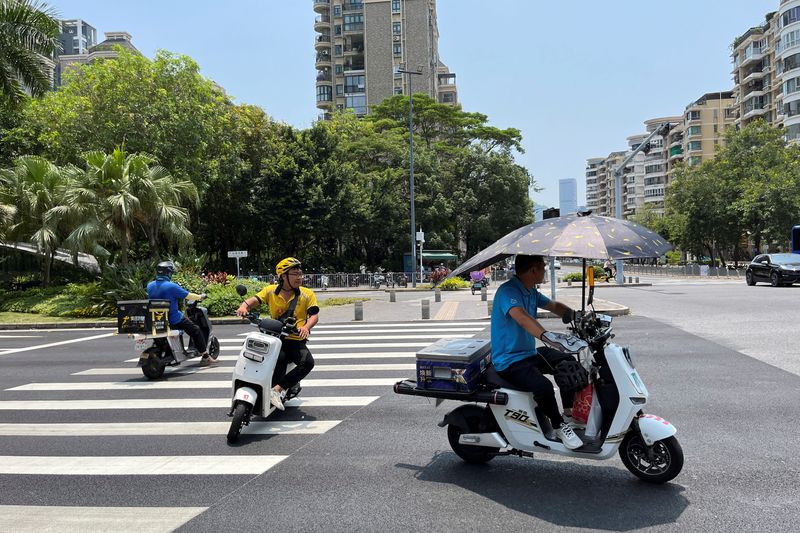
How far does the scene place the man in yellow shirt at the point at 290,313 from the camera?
6.59 m

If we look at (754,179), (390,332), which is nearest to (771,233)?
(754,179)

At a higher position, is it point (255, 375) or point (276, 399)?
point (255, 375)

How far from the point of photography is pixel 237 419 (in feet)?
19.2

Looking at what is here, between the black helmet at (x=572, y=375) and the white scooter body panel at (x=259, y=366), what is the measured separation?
2809 mm

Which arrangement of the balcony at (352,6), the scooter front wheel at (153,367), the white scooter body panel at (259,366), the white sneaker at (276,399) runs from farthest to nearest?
the balcony at (352,6) → the scooter front wheel at (153,367) → the white sneaker at (276,399) → the white scooter body panel at (259,366)

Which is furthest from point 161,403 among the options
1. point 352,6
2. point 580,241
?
point 352,6

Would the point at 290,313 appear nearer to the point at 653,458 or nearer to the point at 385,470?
the point at 385,470

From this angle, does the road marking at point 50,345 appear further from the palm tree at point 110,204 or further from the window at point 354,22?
the window at point 354,22

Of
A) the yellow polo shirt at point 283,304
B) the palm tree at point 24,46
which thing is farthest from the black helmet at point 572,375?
the palm tree at point 24,46

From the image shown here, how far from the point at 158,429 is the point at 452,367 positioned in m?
3.40

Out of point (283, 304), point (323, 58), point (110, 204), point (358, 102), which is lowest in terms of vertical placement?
point (283, 304)

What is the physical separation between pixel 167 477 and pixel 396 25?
78.2 m

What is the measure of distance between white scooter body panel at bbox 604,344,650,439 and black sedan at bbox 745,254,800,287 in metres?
25.7

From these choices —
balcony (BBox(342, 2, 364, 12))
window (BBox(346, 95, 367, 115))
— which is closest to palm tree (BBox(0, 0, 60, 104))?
window (BBox(346, 95, 367, 115))
